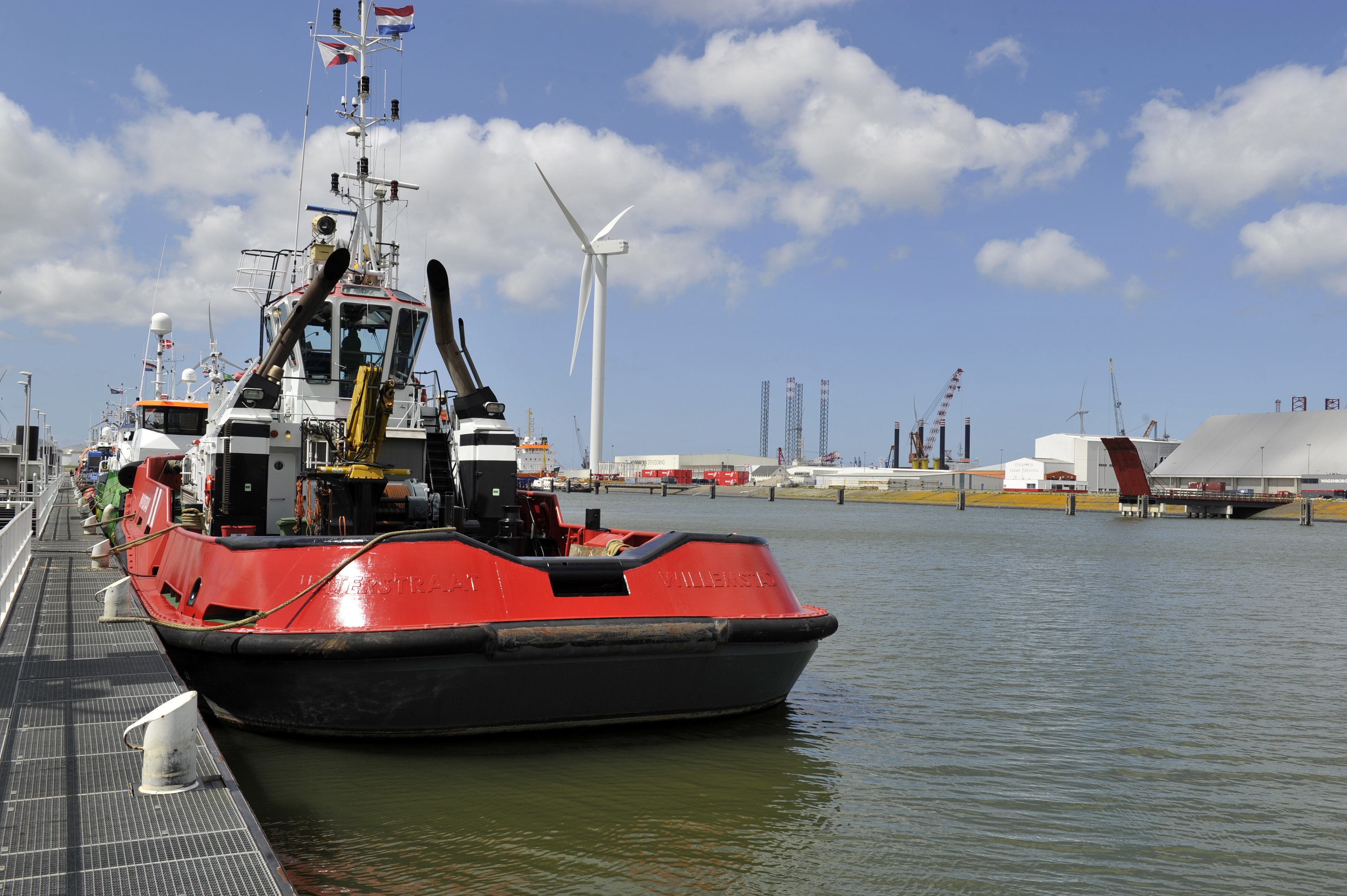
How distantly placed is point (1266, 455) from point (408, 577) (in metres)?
105

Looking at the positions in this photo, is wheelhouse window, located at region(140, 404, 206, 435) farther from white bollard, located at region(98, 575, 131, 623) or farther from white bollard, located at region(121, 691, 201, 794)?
white bollard, located at region(121, 691, 201, 794)

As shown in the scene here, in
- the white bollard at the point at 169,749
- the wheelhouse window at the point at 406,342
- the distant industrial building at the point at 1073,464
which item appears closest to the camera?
the white bollard at the point at 169,749

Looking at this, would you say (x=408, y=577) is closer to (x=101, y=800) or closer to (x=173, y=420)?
(x=101, y=800)

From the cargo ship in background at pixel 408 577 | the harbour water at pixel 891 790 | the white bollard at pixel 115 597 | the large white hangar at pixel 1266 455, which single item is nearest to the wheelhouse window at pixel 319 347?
the cargo ship in background at pixel 408 577

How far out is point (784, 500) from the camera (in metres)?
112

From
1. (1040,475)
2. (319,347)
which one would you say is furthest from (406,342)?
(1040,475)

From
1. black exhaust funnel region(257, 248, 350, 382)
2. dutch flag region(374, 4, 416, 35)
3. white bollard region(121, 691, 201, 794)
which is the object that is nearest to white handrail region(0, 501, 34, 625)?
black exhaust funnel region(257, 248, 350, 382)

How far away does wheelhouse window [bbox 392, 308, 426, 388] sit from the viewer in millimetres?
11164

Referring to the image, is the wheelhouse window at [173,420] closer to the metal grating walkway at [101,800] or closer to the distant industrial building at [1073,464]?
the metal grating walkway at [101,800]

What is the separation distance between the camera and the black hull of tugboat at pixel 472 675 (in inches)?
268

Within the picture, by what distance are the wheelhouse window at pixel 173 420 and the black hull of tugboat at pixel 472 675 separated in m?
19.0

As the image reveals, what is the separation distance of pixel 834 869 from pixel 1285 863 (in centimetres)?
278

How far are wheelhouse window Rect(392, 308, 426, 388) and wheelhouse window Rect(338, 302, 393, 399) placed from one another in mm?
137

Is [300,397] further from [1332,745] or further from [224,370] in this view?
[224,370]
